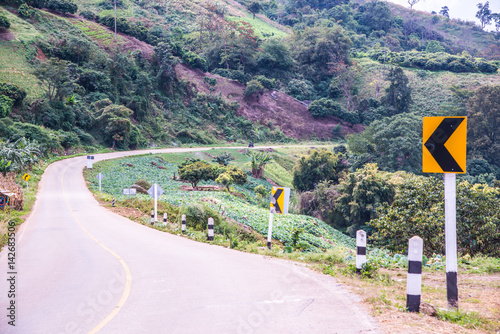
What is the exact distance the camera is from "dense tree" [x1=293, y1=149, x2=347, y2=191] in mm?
42469

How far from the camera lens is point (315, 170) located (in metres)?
42.2

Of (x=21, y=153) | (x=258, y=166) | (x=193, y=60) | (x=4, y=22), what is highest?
(x=193, y=60)

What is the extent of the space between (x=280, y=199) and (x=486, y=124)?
172ft

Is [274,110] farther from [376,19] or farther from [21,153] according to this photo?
[376,19]

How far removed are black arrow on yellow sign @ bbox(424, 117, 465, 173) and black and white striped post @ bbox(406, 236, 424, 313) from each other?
1.18 metres

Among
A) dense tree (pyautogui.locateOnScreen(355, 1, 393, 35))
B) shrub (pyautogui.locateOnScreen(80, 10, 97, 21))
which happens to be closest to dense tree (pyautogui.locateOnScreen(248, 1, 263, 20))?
dense tree (pyautogui.locateOnScreen(355, 1, 393, 35))

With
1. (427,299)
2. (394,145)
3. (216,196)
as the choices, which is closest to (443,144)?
(427,299)

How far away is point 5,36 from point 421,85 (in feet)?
257

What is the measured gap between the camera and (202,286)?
7.14 metres

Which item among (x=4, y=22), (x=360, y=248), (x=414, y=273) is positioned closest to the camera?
(x=414, y=273)

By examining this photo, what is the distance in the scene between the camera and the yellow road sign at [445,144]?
17.9ft

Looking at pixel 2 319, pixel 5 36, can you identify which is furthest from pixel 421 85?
pixel 2 319

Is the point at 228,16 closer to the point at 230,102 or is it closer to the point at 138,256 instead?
the point at 230,102

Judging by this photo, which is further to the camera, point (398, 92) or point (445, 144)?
point (398, 92)
